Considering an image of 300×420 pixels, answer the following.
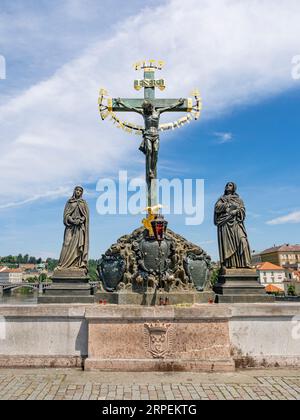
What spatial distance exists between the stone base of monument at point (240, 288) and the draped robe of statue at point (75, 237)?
3.60 m

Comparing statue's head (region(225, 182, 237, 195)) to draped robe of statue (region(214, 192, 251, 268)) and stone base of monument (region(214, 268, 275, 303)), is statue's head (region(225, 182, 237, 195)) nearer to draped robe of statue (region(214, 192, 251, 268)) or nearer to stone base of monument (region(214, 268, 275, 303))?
draped robe of statue (region(214, 192, 251, 268))

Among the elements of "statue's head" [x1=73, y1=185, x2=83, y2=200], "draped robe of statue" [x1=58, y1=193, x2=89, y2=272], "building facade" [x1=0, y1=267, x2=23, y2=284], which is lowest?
"building facade" [x1=0, y1=267, x2=23, y2=284]

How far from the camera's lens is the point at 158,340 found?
23.6ft

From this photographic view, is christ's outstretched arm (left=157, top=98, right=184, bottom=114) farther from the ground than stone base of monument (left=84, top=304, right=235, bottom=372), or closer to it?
farther from the ground

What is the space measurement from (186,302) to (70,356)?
114 inches

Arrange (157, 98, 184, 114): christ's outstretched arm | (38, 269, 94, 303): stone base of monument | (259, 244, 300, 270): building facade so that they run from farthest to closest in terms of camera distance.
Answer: (259, 244, 300, 270): building facade, (157, 98, 184, 114): christ's outstretched arm, (38, 269, 94, 303): stone base of monument

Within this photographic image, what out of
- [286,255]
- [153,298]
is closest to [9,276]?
[286,255]

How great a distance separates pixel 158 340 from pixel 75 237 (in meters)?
3.45

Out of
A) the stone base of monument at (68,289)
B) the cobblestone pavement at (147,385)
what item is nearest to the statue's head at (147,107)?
the stone base of monument at (68,289)

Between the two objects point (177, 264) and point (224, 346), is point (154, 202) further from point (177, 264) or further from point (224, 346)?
point (224, 346)

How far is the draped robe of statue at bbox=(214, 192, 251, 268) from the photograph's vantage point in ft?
29.3

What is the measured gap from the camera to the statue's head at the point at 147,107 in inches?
408

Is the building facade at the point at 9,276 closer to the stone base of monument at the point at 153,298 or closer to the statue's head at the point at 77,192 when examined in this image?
the statue's head at the point at 77,192

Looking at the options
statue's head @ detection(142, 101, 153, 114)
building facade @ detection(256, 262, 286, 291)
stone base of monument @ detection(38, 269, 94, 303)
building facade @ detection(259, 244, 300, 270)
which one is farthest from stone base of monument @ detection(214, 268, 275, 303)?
building facade @ detection(259, 244, 300, 270)
